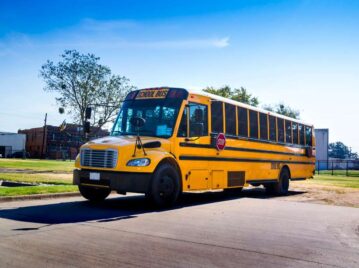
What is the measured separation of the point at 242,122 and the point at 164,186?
4.48 metres

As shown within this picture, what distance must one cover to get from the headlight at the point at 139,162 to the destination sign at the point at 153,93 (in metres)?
2.16

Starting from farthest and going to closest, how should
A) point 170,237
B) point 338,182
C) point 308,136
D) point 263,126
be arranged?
point 338,182 < point 308,136 < point 263,126 < point 170,237

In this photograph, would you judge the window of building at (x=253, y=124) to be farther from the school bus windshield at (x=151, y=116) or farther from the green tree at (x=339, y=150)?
the green tree at (x=339, y=150)

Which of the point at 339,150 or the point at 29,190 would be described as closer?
the point at 29,190

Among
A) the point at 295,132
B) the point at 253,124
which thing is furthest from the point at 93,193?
the point at 295,132

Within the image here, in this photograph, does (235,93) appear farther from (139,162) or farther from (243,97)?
(139,162)

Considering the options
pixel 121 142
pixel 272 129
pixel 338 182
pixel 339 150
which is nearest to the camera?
pixel 121 142

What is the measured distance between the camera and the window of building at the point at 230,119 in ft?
38.2

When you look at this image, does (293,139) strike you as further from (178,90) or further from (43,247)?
(43,247)

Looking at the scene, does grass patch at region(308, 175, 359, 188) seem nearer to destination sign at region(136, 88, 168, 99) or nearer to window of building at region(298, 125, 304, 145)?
window of building at region(298, 125, 304, 145)

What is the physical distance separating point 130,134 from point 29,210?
3.08 m

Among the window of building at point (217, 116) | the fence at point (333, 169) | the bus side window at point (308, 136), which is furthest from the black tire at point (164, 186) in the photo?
the fence at point (333, 169)

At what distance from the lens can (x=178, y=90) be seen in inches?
397

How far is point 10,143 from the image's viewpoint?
253 ft
